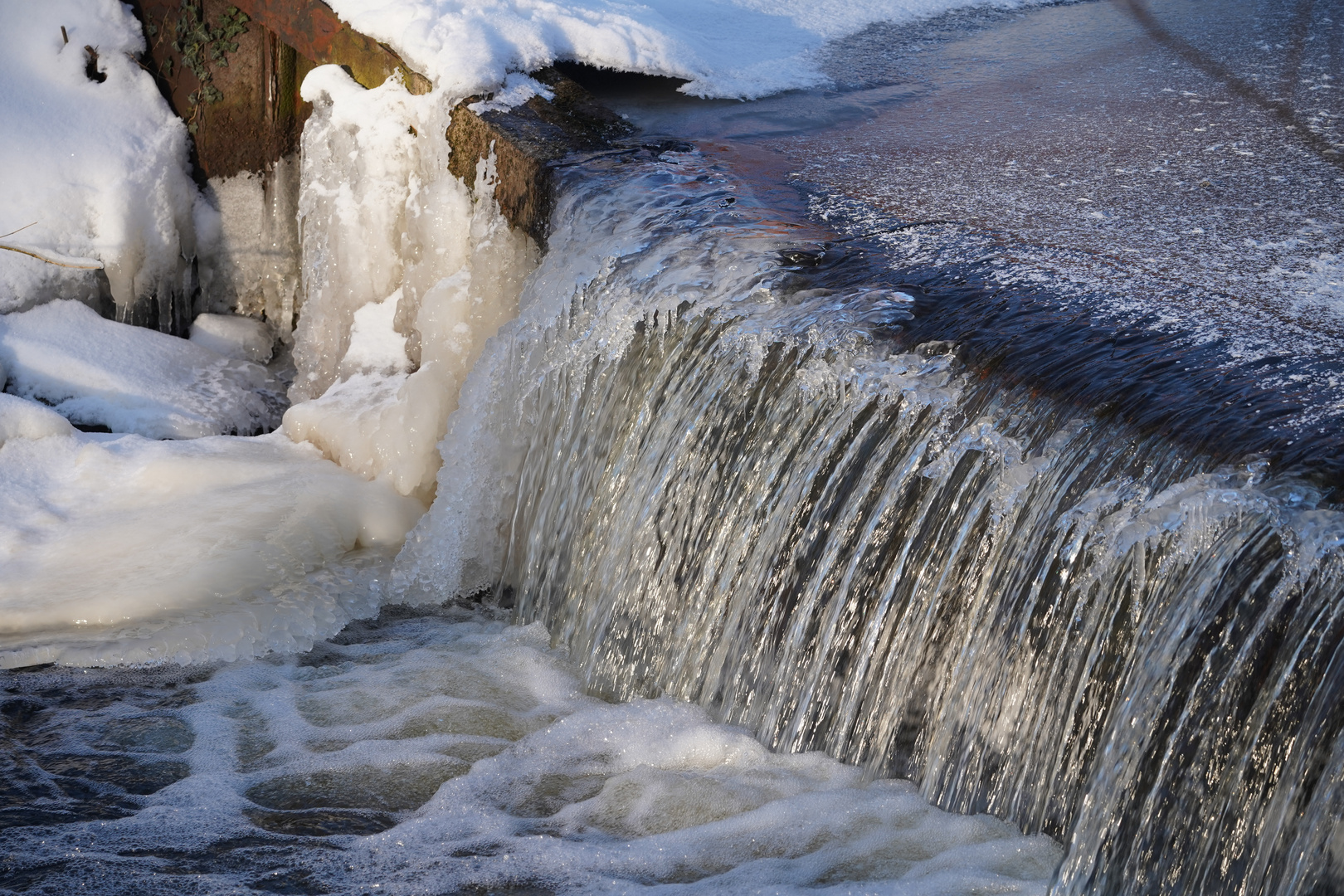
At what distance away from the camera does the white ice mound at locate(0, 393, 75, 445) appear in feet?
14.2

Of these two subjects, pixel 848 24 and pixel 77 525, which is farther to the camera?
pixel 848 24

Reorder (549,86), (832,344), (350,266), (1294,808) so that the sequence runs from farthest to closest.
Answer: (350,266) < (549,86) < (832,344) < (1294,808)

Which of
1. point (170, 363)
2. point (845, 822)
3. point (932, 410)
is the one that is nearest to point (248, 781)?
point (845, 822)

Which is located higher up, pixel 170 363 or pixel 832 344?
pixel 832 344

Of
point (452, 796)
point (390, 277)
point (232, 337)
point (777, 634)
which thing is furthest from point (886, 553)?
point (232, 337)

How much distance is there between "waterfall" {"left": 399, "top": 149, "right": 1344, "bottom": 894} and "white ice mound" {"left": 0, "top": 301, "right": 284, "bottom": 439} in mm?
1768

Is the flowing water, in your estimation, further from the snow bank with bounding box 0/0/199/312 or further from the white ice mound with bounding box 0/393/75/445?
the snow bank with bounding box 0/0/199/312

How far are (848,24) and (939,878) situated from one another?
5256 mm

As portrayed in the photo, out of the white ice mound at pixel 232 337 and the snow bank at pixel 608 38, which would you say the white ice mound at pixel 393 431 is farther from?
the white ice mound at pixel 232 337

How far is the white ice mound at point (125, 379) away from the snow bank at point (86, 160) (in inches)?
6.7

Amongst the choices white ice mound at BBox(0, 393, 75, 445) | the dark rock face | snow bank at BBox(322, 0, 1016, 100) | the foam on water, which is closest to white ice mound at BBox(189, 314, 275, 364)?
white ice mound at BBox(0, 393, 75, 445)

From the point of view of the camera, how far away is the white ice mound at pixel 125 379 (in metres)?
4.89

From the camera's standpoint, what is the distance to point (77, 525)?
12.6ft

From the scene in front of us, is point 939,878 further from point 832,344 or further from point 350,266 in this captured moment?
point 350,266
